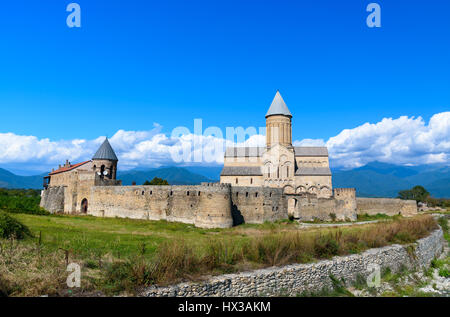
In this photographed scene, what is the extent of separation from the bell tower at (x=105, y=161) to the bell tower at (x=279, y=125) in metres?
18.2

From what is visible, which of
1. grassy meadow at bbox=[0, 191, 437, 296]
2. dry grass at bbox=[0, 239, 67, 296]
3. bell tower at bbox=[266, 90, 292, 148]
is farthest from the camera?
bell tower at bbox=[266, 90, 292, 148]

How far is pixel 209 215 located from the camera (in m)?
21.9

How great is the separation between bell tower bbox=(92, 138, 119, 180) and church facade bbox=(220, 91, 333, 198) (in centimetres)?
1231

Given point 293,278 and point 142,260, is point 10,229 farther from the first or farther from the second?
point 293,278

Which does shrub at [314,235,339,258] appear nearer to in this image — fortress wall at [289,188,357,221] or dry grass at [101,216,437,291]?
dry grass at [101,216,437,291]

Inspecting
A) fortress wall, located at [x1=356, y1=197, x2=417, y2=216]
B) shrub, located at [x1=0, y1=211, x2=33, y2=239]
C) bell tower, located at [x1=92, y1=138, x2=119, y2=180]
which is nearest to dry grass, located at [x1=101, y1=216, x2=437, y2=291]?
shrub, located at [x1=0, y1=211, x2=33, y2=239]

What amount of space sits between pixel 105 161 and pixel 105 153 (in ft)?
2.87

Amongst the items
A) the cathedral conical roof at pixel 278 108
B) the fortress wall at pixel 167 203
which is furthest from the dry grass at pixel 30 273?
the cathedral conical roof at pixel 278 108

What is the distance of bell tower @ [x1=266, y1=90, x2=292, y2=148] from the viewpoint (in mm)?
35938

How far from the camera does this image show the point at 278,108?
3647 centimetres
